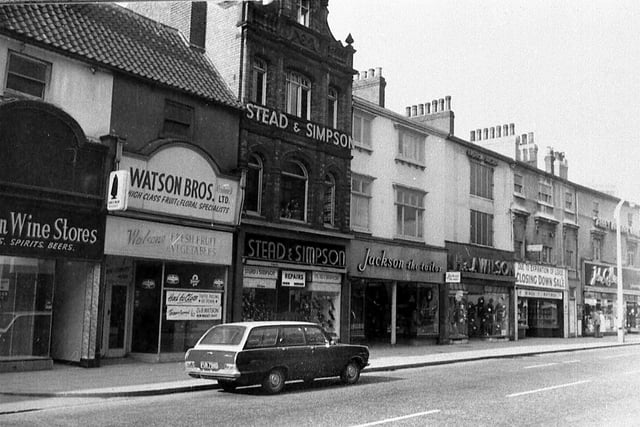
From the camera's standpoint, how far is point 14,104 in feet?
52.5

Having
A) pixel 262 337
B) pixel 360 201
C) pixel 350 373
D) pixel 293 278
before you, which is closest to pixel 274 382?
pixel 262 337

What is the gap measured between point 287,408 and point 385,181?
18406 mm

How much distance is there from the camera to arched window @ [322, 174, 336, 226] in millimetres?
25703

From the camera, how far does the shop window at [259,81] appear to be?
23.2 meters

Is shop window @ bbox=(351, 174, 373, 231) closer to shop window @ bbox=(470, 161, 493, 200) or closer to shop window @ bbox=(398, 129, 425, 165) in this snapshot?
shop window @ bbox=(398, 129, 425, 165)

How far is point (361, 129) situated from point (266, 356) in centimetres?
1608

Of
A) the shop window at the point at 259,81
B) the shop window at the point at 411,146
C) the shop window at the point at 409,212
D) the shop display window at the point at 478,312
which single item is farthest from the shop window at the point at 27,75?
the shop display window at the point at 478,312

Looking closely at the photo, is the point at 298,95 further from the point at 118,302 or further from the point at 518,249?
the point at 518,249

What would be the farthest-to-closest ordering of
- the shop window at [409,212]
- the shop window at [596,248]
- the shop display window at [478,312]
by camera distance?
the shop window at [596,248] < the shop display window at [478,312] < the shop window at [409,212]

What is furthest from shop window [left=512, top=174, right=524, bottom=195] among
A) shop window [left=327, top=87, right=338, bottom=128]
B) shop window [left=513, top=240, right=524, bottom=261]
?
shop window [left=327, top=87, right=338, bottom=128]

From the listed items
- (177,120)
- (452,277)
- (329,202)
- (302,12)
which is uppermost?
(302,12)

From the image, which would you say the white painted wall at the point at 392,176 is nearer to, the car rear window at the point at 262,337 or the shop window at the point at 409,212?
the shop window at the point at 409,212

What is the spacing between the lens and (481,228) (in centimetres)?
3556

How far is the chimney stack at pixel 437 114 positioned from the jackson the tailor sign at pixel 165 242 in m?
16.6
